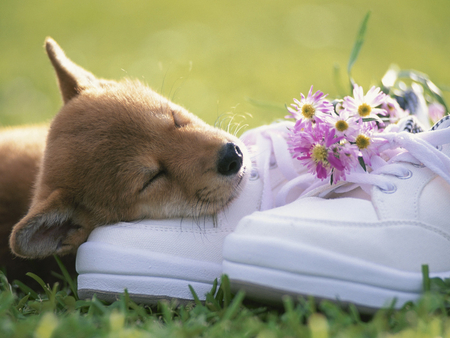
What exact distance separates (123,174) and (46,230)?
1.38 feet

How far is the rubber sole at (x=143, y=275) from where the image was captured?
1867 millimetres

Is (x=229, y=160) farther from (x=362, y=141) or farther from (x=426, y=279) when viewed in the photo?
(x=426, y=279)

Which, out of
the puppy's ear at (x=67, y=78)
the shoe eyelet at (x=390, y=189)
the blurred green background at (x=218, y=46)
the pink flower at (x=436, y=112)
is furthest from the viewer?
the blurred green background at (x=218, y=46)

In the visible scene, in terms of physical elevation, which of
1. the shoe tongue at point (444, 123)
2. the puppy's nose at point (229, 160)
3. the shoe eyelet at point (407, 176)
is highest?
the shoe tongue at point (444, 123)

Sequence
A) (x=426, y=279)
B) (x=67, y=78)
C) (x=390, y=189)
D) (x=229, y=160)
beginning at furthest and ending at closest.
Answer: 1. (x=67, y=78)
2. (x=229, y=160)
3. (x=390, y=189)
4. (x=426, y=279)

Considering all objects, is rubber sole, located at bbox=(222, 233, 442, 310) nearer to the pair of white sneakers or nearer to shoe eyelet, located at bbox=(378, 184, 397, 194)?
the pair of white sneakers

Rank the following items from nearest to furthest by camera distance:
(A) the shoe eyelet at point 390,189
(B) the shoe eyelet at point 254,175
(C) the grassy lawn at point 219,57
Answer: (C) the grassy lawn at point 219,57 < (A) the shoe eyelet at point 390,189 < (B) the shoe eyelet at point 254,175

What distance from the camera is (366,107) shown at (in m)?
2.01

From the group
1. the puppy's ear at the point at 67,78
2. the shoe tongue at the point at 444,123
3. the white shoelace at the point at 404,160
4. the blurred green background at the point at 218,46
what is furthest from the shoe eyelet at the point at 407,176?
the blurred green background at the point at 218,46

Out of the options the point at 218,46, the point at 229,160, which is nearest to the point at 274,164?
the point at 229,160

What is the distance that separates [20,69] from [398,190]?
6.56 m

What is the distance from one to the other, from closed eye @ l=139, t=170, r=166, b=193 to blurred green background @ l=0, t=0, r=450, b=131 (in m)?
3.03

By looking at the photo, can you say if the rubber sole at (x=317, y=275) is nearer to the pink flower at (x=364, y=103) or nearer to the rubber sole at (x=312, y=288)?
the rubber sole at (x=312, y=288)

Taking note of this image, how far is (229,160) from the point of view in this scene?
2.13 meters
